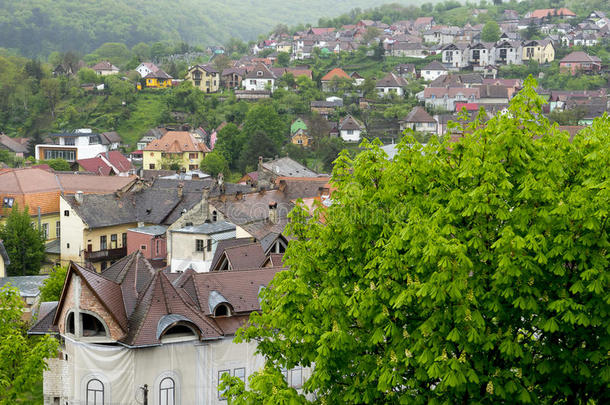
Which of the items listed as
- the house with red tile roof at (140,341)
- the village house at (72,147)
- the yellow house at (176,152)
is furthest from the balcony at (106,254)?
the village house at (72,147)

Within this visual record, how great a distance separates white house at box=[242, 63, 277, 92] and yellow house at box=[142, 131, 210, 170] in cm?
3627

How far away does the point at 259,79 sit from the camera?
128 meters

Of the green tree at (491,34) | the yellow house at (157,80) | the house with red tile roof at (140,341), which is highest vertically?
the green tree at (491,34)

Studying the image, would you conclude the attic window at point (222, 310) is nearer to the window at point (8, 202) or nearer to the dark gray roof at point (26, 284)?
the dark gray roof at point (26, 284)

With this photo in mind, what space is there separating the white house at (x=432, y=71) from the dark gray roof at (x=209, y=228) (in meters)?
97.0

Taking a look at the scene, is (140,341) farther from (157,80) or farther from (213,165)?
(157,80)

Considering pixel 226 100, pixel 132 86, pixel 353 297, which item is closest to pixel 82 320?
pixel 353 297

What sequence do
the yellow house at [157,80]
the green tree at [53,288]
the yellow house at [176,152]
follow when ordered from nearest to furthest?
the green tree at [53,288]
the yellow house at [176,152]
the yellow house at [157,80]

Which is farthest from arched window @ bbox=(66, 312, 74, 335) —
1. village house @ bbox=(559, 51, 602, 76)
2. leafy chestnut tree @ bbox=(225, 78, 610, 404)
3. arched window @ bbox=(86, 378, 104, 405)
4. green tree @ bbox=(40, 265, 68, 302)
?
village house @ bbox=(559, 51, 602, 76)

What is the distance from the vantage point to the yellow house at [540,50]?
138125 mm

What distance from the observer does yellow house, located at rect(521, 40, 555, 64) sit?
138125mm

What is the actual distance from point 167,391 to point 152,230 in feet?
93.7

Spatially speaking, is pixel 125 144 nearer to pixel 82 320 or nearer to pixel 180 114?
pixel 180 114

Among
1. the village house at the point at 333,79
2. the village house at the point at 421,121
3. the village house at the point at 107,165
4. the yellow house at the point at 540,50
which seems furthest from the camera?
the yellow house at the point at 540,50
